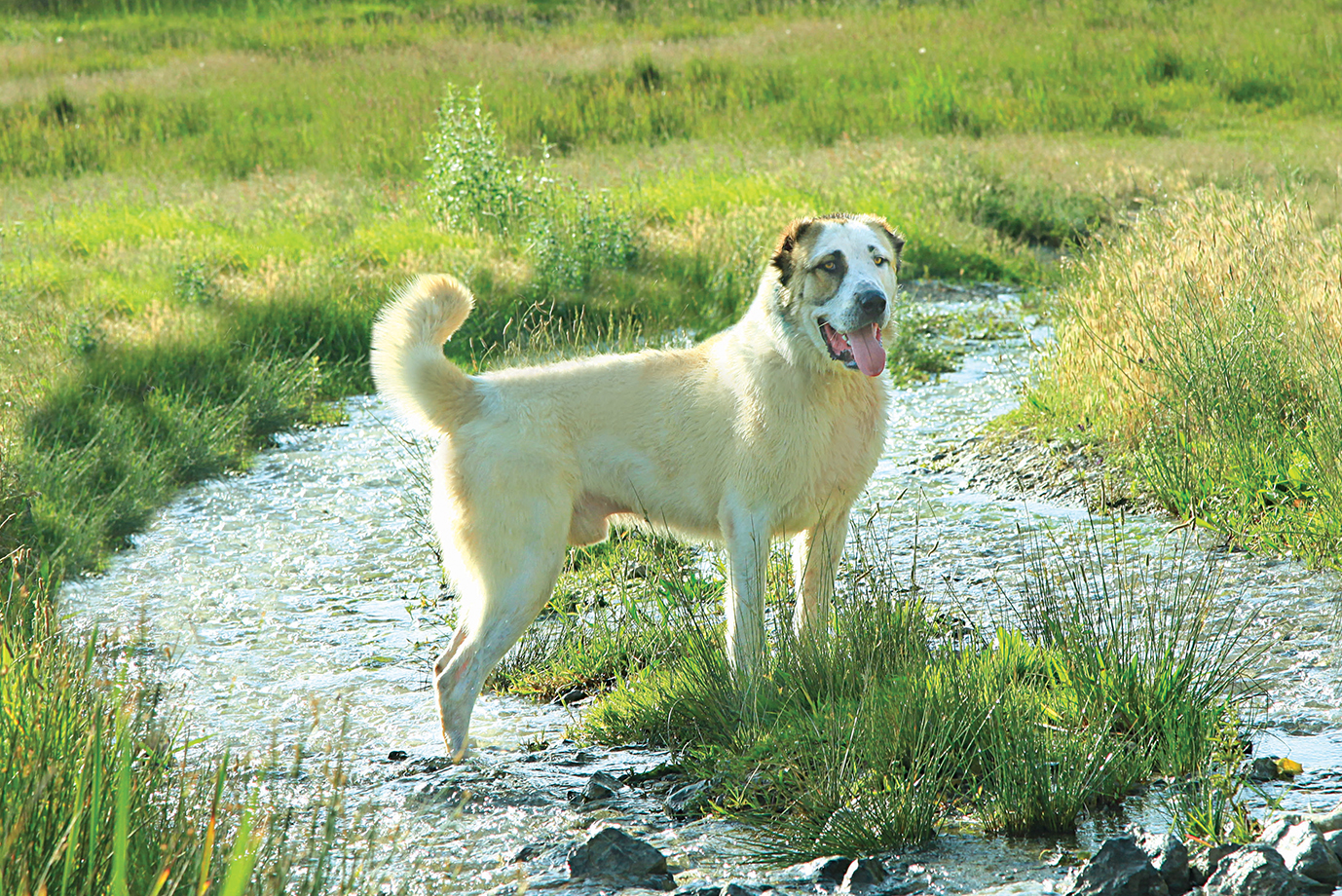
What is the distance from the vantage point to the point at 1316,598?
503 cm

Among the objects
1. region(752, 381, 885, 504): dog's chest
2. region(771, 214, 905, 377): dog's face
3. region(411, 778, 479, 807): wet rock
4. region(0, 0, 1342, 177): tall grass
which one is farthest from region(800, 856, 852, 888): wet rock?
region(0, 0, 1342, 177): tall grass

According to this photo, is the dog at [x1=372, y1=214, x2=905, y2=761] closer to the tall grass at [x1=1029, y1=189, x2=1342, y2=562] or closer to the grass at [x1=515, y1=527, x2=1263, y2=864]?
the grass at [x1=515, y1=527, x2=1263, y2=864]

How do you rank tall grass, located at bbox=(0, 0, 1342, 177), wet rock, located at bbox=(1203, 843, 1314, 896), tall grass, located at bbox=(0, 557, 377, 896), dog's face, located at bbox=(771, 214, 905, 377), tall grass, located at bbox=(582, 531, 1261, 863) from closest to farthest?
tall grass, located at bbox=(0, 557, 377, 896) → wet rock, located at bbox=(1203, 843, 1314, 896) → tall grass, located at bbox=(582, 531, 1261, 863) → dog's face, located at bbox=(771, 214, 905, 377) → tall grass, located at bbox=(0, 0, 1342, 177)

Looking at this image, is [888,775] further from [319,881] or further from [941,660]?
[319,881]

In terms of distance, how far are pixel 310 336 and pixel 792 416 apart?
7.07m

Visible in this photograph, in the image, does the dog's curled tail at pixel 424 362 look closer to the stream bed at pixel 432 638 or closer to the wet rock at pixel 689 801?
the stream bed at pixel 432 638

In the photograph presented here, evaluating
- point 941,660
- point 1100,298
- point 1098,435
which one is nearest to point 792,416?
point 941,660

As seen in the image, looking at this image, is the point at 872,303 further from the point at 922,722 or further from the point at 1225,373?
the point at 1225,373

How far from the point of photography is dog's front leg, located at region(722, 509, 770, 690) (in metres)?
4.28

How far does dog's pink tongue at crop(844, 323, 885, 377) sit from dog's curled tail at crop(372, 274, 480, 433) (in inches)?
55.5

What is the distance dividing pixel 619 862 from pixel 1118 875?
1282 mm

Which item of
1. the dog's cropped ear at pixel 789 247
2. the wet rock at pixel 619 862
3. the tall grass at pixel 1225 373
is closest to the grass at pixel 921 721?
the wet rock at pixel 619 862

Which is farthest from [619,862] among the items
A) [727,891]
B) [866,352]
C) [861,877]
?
[866,352]

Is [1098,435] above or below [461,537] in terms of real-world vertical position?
below
